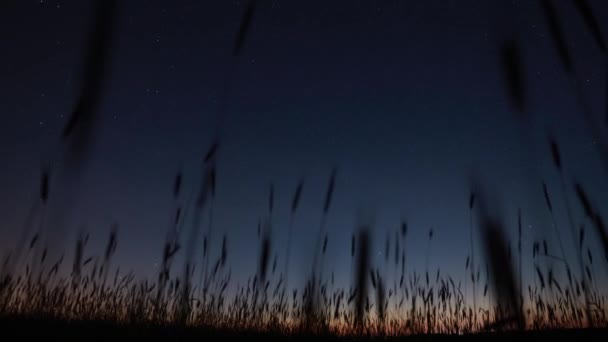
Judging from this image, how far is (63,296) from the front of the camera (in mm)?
5699

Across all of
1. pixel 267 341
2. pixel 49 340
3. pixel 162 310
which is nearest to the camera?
pixel 49 340

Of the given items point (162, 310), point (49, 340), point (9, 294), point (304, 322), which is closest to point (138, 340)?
point (49, 340)

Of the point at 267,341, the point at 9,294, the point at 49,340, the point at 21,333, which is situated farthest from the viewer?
the point at 9,294

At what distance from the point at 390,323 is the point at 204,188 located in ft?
10.6

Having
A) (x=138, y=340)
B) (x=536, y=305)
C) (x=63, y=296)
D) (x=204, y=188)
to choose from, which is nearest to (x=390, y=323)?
(x=536, y=305)

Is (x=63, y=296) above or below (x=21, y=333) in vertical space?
above

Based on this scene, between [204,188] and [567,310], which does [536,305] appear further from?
[204,188]

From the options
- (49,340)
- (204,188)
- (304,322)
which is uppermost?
(204,188)

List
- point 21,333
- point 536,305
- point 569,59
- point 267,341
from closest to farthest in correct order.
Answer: point 569,59
point 21,333
point 267,341
point 536,305

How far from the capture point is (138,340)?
2.65 metres

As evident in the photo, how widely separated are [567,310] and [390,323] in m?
1.96

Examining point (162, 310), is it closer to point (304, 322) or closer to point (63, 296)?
point (304, 322)

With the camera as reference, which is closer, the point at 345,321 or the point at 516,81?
the point at 516,81

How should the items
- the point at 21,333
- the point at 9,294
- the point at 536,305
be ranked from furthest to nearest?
the point at 9,294 → the point at 536,305 → the point at 21,333
